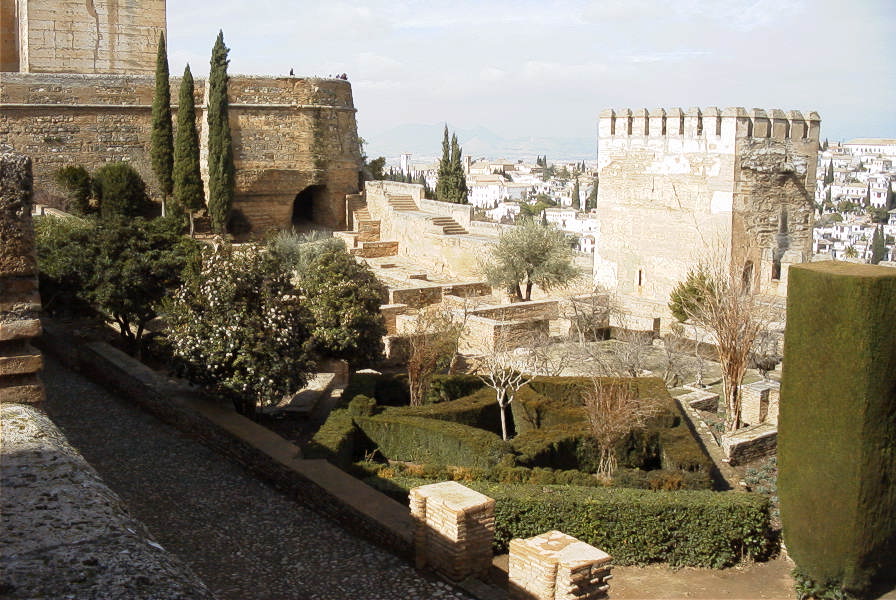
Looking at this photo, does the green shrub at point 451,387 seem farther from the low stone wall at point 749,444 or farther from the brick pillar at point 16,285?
the brick pillar at point 16,285

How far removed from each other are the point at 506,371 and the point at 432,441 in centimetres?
276

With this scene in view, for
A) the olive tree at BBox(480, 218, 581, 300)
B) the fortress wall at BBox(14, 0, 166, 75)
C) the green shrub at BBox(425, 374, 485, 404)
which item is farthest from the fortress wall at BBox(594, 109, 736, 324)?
the fortress wall at BBox(14, 0, 166, 75)

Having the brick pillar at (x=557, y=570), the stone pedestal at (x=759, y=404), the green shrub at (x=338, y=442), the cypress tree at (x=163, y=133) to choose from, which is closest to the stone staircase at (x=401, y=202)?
the cypress tree at (x=163, y=133)

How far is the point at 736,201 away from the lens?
17.6 m

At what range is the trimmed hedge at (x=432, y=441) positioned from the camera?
10086 millimetres

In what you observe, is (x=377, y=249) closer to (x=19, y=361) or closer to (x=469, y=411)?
(x=469, y=411)

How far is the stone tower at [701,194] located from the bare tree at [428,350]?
5.53 meters

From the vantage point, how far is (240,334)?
10.8 metres

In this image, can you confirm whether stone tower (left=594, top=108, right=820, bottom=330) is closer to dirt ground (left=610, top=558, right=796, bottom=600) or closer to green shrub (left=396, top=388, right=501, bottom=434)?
green shrub (left=396, top=388, right=501, bottom=434)

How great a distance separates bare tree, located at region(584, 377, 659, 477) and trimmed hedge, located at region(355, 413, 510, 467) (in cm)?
114

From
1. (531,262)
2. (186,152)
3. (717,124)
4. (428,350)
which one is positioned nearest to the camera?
(428,350)

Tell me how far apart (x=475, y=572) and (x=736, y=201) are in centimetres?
1242

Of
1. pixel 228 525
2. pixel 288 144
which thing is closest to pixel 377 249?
pixel 288 144

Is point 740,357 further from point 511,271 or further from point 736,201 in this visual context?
point 511,271
